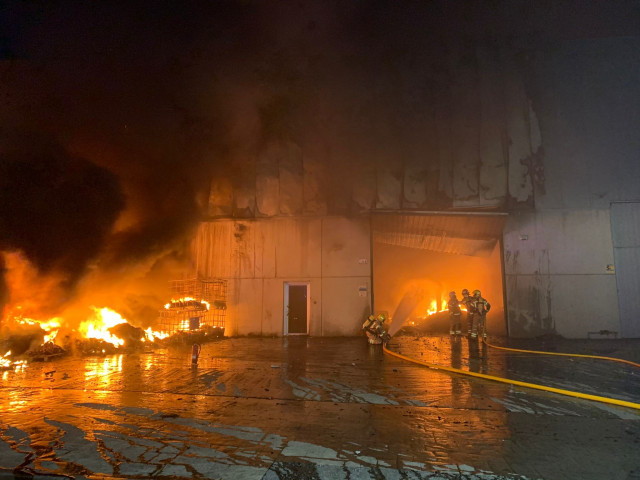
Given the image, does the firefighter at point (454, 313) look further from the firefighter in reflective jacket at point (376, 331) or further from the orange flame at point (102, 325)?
the orange flame at point (102, 325)

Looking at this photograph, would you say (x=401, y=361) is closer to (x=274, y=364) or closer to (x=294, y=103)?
(x=274, y=364)

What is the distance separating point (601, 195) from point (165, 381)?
14180mm

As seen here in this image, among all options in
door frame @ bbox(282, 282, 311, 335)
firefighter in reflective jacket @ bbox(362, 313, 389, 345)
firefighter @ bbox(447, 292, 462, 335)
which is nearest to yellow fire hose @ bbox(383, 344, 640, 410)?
firefighter in reflective jacket @ bbox(362, 313, 389, 345)

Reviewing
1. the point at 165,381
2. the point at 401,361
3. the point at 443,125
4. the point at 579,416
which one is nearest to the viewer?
the point at 579,416

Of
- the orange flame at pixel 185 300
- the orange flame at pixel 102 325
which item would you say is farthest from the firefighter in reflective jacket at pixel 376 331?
the orange flame at pixel 102 325

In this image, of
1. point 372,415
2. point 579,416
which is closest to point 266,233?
point 372,415

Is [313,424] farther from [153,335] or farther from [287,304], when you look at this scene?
[287,304]

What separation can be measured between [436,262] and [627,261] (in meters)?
8.11

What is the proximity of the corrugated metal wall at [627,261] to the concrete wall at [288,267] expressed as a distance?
8240 mm

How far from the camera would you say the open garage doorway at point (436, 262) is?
13.4 meters

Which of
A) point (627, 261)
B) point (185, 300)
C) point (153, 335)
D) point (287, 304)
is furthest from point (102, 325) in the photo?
point (627, 261)

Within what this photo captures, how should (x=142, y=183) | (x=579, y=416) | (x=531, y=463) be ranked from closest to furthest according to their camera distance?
1. (x=531, y=463)
2. (x=579, y=416)
3. (x=142, y=183)

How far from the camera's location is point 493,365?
24.5 ft

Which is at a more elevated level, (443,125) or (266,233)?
(443,125)
